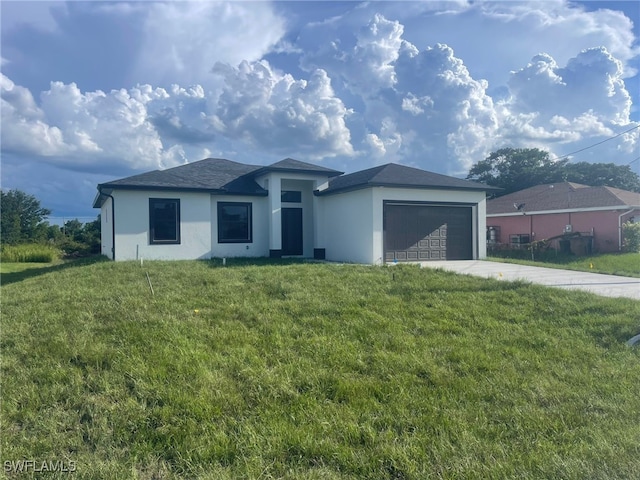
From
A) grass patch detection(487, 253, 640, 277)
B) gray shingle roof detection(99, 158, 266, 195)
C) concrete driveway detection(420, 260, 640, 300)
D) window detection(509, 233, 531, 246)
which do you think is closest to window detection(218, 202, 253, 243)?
gray shingle roof detection(99, 158, 266, 195)

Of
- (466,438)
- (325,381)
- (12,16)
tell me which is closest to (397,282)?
(325,381)

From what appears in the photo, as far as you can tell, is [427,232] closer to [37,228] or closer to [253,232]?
[253,232]

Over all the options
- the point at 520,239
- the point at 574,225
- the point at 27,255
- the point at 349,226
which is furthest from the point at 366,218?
the point at 27,255

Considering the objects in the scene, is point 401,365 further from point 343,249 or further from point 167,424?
point 343,249

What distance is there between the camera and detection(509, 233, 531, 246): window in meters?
26.1

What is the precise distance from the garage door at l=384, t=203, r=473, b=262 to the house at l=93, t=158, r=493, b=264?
0.04 metres

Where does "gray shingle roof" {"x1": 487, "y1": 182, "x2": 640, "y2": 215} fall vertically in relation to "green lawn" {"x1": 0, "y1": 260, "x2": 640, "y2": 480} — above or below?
above

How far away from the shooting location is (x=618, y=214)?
A: 21.8 m

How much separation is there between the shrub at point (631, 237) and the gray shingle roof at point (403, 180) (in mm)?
9545

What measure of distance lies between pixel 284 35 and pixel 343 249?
7.82m

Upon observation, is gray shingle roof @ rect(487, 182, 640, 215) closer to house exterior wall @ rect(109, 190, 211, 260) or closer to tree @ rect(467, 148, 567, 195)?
tree @ rect(467, 148, 567, 195)

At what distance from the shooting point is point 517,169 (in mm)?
46969

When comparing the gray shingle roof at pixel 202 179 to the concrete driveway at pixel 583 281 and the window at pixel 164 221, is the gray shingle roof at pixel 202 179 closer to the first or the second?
the window at pixel 164 221

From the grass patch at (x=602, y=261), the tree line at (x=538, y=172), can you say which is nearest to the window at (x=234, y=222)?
the grass patch at (x=602, y=261)
